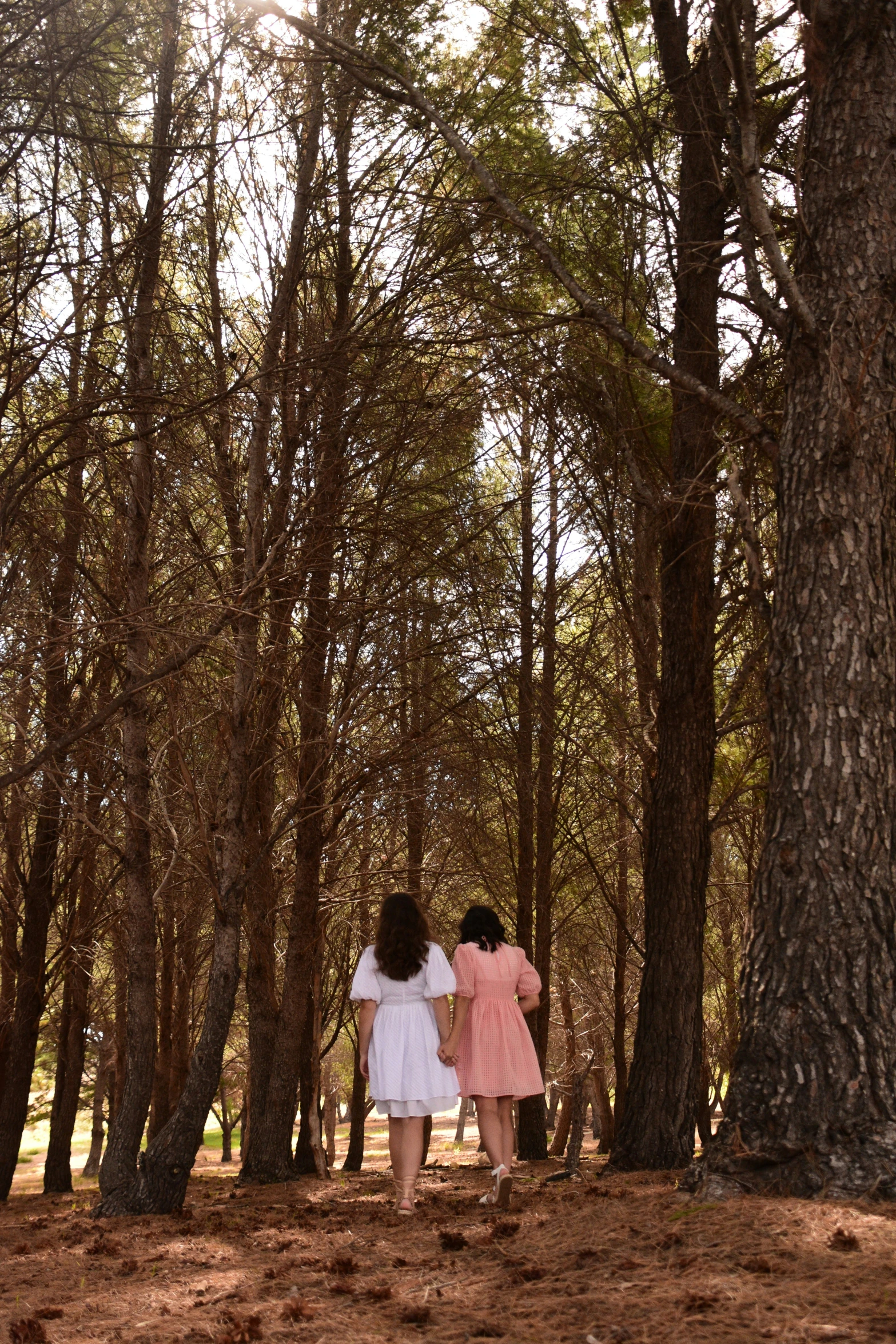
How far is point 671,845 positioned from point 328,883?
3540 mm

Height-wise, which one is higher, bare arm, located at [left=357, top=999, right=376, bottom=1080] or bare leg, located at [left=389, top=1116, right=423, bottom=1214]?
bare arm, located at [left=357, top=999, right=376, bottom=1080]

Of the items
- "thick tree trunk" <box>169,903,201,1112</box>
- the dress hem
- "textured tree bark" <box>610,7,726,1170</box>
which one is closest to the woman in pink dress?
the dress hem

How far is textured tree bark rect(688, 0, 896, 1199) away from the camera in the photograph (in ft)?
13.9

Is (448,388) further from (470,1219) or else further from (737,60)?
(470,1219)

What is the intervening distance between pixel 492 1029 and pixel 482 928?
21.5 inches

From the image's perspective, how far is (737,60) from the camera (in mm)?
4945

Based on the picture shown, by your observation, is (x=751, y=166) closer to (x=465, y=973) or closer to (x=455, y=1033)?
(x=465, y=973)

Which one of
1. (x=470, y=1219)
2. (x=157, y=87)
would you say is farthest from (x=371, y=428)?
(x=470, y=1219)

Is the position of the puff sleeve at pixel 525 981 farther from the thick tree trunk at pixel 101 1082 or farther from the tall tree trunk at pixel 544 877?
the thick tree trunk at pixel 101 1082

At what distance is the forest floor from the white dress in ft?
1.83

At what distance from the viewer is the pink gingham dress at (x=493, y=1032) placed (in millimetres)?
5867

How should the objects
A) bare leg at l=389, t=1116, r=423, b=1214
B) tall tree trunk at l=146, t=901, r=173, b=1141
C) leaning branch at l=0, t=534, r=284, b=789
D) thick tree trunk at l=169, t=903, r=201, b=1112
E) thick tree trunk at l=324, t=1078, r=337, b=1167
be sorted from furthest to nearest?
thick tree trunk at l=324, t=1078, r=337, b=1167 → tall tree trunk at l=146, t=901, r=173, b=1141 → thick tree trunk at l=169, t=903, r=201, b=1112 → bare leg at l=389, t=1116, r=423, b=1214 → leaning branch at l=0, t=534, r=284, b=789

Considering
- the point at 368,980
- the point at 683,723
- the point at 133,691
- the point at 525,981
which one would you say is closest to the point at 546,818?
the point at 683,723

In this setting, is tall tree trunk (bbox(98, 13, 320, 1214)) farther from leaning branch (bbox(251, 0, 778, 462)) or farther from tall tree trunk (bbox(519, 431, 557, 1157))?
tall tree trunk (bbox(519, 431, 557, 1157))
